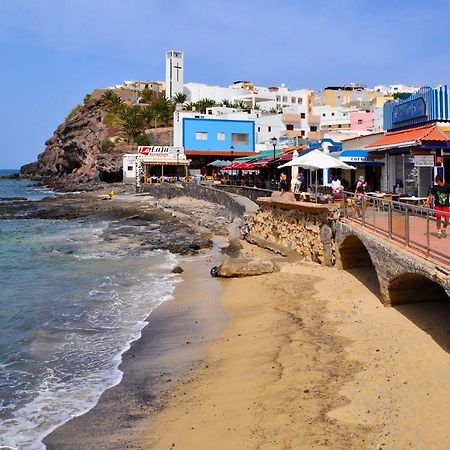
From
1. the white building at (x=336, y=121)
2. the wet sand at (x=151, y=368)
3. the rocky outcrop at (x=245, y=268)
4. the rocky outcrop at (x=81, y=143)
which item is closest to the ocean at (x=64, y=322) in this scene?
the wet sand at (x=151, y=368)

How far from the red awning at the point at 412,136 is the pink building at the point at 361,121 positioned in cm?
3960

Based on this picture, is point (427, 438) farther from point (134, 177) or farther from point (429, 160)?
point (134, 177)

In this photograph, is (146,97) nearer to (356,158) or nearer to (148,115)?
(148,115)

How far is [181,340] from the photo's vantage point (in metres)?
10.8

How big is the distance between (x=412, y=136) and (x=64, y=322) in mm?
13354

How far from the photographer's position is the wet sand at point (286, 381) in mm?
6395

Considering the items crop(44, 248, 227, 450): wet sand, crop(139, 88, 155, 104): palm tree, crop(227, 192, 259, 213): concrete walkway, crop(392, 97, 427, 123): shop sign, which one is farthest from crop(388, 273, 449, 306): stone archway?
crop(139, 88, 155, 104): palm tree

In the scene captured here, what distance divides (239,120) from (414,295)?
188 ft

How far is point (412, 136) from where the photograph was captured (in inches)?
713

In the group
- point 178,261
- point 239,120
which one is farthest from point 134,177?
point 178,261

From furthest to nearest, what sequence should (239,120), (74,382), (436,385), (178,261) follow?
(239,120), (178,261), (74,382), (436,385)

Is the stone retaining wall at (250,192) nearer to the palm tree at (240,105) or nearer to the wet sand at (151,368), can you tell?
the wet sand at (151,368)

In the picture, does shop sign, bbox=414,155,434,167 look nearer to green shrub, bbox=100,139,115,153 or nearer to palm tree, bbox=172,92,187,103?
green shrub, bbox=100,139,115,153

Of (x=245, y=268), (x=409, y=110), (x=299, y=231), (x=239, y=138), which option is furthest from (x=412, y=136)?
(x=239, y=138)
